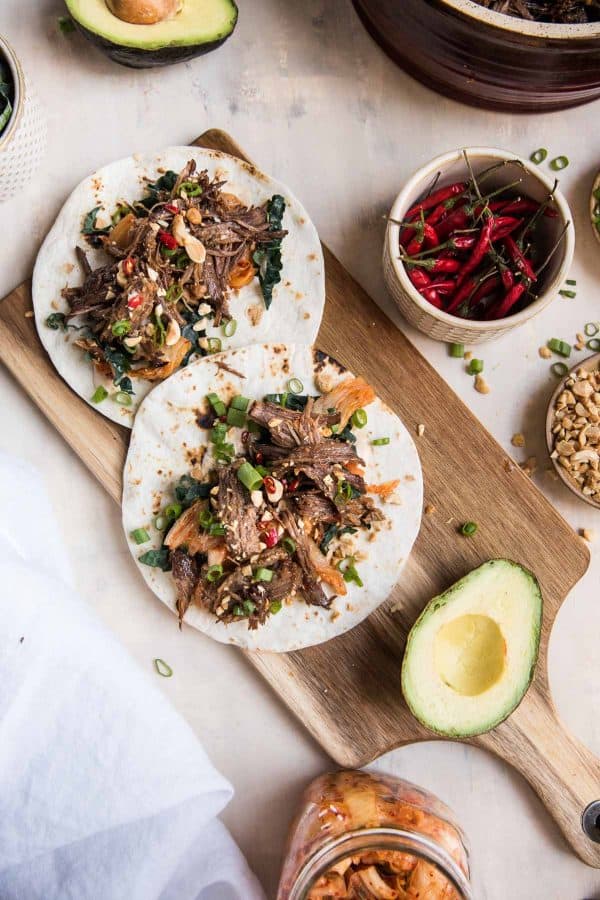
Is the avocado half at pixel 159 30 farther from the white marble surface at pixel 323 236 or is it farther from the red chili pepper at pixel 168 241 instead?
the red chili pepper at pixel 168 241

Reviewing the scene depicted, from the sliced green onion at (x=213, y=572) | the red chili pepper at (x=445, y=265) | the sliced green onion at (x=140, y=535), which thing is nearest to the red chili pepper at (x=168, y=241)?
the red chili pepper at (x=445, y=265)

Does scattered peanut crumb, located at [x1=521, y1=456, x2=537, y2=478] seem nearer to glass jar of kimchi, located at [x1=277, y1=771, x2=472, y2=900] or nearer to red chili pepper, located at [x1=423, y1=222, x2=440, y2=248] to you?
red chili pepper, located at [x1=423, y1=222, x2=440, y2=248]

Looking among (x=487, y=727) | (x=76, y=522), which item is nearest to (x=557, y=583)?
(x=487, y=727)

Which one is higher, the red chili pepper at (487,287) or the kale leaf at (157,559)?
the red chili pepper at (487,287)

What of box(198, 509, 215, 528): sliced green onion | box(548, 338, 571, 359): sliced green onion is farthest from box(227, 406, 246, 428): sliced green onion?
box(548, 338, 571, 359): sliced green onion

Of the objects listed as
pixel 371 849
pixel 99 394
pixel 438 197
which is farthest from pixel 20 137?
pixel 371 849

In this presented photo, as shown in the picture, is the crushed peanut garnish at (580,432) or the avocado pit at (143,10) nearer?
the avocado pit at (143,10)

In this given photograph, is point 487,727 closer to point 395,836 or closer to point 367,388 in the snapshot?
point 395,836

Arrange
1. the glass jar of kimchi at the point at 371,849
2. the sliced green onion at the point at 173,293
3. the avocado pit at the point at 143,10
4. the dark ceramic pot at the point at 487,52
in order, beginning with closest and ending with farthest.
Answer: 1. the dark ceramic pot at the point at 487,52
2. the glass jar of kimchi at the point at 371,849
3. the avocado pit at the point at 143,10
4. the sliced green onion at the point at 173,293
